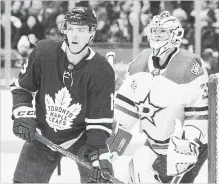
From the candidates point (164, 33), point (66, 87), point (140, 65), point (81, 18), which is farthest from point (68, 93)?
point (164, 33)

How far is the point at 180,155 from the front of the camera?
290 cm

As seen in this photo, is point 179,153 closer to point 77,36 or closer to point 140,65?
point 140,65

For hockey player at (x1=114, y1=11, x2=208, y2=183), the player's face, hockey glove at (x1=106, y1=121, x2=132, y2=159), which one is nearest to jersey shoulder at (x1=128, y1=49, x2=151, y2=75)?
hockey player at (x1=114, y1=11, x2=208, y2=183)

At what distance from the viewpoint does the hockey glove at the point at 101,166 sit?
2.84 metres

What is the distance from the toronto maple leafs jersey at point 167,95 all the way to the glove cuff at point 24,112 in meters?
0.48

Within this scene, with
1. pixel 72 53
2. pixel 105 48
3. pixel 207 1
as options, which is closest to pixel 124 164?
pixel 105 48

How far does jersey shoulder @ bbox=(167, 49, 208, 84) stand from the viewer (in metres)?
3.04

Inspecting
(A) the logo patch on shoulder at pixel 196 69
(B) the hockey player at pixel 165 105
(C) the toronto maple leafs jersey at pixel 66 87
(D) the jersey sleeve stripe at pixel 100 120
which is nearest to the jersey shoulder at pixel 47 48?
(C) the toronto maple leafs jersey at pixel 66 87

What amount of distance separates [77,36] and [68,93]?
0.21 m

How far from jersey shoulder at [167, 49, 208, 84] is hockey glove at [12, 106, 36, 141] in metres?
0.58

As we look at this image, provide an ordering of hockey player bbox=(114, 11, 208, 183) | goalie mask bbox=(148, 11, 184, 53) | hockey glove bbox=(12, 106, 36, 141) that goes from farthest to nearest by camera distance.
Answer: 1. goalie mask bbox=(148, 11, 184, 53)
2. hockey player bbox=(114, 11, 208, 183)
3. hockey glove bbox=(12, 106, 36, 141)

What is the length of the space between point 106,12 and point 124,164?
1.19m

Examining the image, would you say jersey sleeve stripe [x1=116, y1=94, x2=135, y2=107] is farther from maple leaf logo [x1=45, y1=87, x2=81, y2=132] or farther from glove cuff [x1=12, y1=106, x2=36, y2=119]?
glove cuff [x1=12, y1=106, x2=36, y2=119]

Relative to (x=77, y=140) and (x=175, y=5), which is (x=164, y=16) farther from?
(x=175, y=5)
